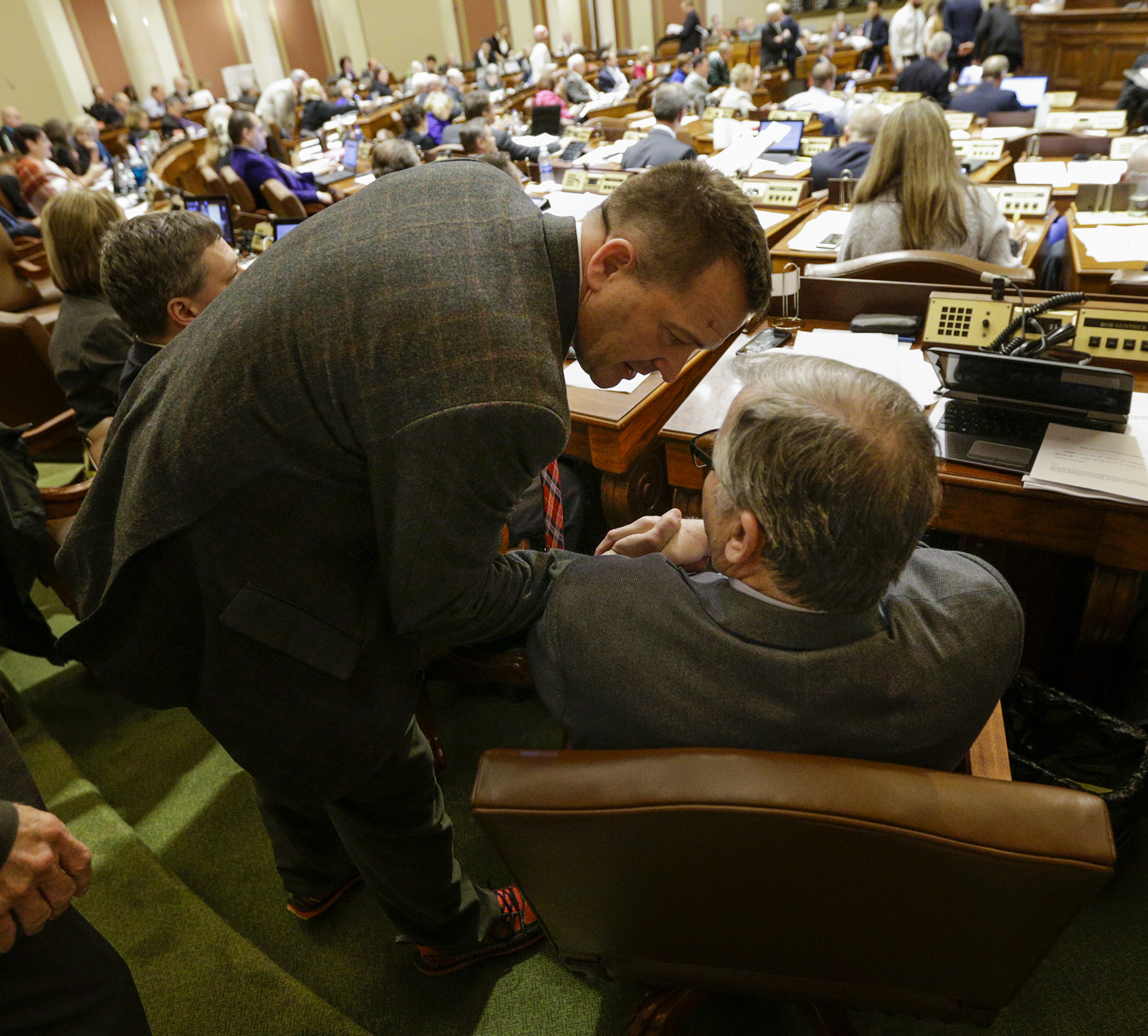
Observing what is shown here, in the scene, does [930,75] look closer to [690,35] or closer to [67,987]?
[690,35]

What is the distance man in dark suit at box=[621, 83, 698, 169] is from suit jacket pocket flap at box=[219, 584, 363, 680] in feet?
11.1

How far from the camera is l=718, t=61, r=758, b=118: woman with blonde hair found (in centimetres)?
604

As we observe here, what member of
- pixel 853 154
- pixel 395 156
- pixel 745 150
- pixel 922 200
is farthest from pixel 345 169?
pixel 922 200

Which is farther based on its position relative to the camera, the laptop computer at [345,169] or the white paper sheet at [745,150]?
the laptop computer at [345,169]

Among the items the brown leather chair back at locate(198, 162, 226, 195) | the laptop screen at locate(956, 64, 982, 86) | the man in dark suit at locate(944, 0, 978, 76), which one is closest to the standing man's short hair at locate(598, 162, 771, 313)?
the brown leather chair back at locate(198, 162, 226, 195)

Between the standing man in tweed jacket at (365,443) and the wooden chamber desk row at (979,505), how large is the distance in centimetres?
67

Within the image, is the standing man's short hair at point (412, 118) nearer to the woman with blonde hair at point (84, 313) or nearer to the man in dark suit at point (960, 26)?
the woman with blonde hair at point (84, 313)

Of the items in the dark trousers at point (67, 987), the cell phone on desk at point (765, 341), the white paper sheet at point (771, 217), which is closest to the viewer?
the dark trousers at point (67, 987)

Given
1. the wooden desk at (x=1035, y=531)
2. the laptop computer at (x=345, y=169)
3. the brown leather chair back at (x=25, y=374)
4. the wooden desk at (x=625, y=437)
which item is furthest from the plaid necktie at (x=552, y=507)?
the laptop computer at (x=345, y=169)

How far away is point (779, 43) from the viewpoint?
995cm

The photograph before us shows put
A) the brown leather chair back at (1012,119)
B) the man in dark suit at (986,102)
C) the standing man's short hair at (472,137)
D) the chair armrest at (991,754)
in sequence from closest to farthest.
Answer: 1. the chair armrest at (991,754)
2. the brown leather chair back at (1012,119)
3. the standing man's short hair at (472,137)
4. the man in dark suit at (986,102)

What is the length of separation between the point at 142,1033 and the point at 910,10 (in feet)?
36.8

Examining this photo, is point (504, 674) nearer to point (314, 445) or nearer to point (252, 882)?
point (252, 882)

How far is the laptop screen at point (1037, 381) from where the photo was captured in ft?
4.44
